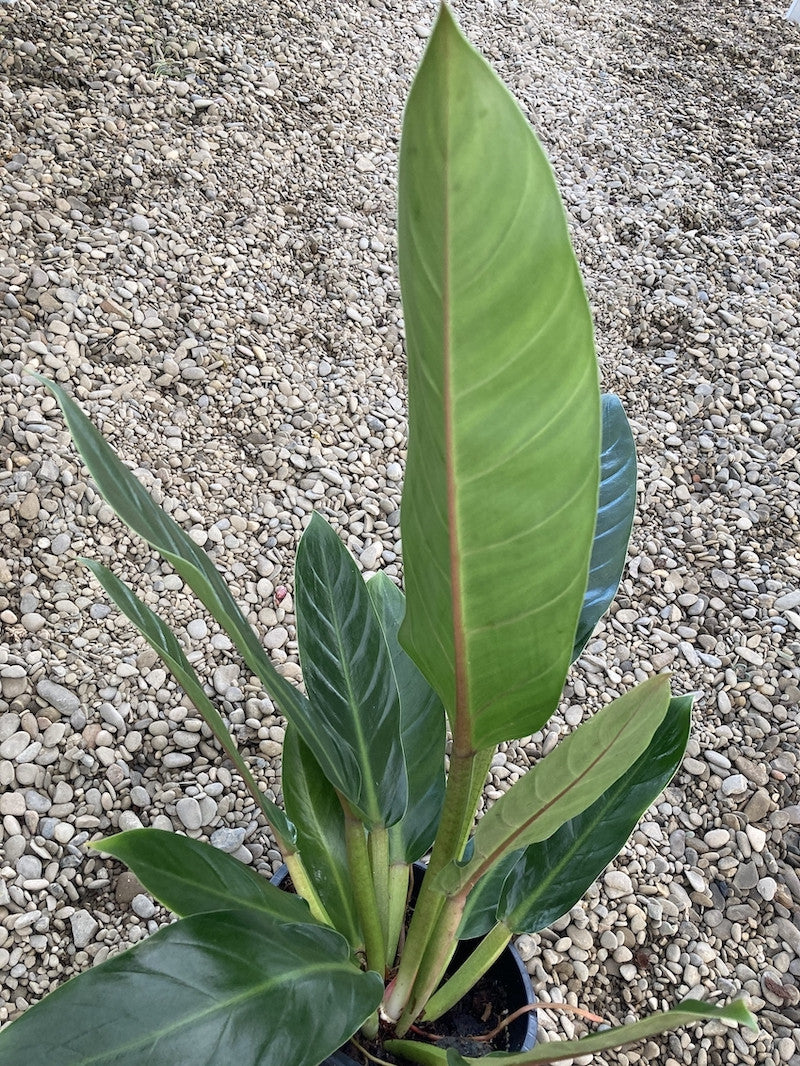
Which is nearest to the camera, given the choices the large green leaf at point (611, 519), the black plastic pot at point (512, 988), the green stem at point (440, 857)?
the green stem at point (440, 857)

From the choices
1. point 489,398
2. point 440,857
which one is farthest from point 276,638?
point 489,398

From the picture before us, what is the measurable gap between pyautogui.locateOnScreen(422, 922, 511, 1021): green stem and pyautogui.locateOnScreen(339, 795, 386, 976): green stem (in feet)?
0.20

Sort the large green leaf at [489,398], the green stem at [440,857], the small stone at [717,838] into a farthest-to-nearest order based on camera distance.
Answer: the small stone at [717,838] < the green stem at [440,857] < the large green leaf at [489,398]

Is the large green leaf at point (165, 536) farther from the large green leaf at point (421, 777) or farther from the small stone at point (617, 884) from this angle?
the small stone at point (617, 884)

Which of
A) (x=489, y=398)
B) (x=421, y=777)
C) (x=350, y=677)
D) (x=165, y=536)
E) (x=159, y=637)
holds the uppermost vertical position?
(x=489, y=398)

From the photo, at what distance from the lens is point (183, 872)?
671mm

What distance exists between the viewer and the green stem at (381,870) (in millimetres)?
825

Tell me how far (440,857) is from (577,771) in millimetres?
221

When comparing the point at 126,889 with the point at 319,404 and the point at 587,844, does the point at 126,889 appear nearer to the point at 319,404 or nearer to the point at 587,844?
the point at 587,844

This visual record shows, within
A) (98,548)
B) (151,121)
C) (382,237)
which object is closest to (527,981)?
(98,548)

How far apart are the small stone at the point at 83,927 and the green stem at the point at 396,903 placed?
0.43 meters

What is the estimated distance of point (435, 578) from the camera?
18.7 inches

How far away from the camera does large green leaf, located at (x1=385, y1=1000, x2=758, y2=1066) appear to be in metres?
0.49

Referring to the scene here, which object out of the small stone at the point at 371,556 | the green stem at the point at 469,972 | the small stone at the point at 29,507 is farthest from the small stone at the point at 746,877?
the small stone at the point at 29,507
